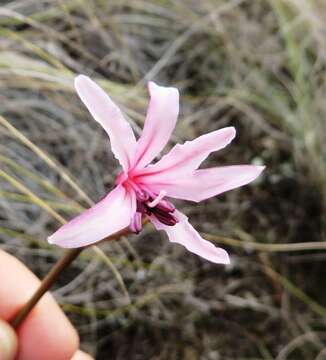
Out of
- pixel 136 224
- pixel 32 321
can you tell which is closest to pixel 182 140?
pixel 32 321

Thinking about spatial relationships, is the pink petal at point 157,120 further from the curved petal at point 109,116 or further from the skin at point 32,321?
the skin at point 32,321

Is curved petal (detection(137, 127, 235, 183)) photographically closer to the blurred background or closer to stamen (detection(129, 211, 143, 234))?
stamen (detection(129, 211, 143, 234))

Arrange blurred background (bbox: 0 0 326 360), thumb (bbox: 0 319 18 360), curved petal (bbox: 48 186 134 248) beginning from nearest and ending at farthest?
curved petal (bbox: 48 186 134 248) < thumb (bbox: 0 319 18 360) < blurred background (bbox: 0 0 326 360)

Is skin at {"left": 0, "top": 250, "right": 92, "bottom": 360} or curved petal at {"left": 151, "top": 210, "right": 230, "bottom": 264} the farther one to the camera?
skin at {"left": 0, "top": 250, "right": 92, "bottom": 360}

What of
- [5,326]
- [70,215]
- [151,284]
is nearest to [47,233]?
[70,215]

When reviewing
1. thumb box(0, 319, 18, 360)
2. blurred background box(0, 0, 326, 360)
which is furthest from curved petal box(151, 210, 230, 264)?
blurred background box(0, 0, 326, 360)

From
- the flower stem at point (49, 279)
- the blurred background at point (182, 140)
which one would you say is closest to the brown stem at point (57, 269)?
the flower stem at point (49, 279)

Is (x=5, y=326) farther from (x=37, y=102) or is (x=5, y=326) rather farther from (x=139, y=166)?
(x=37, y=102)
